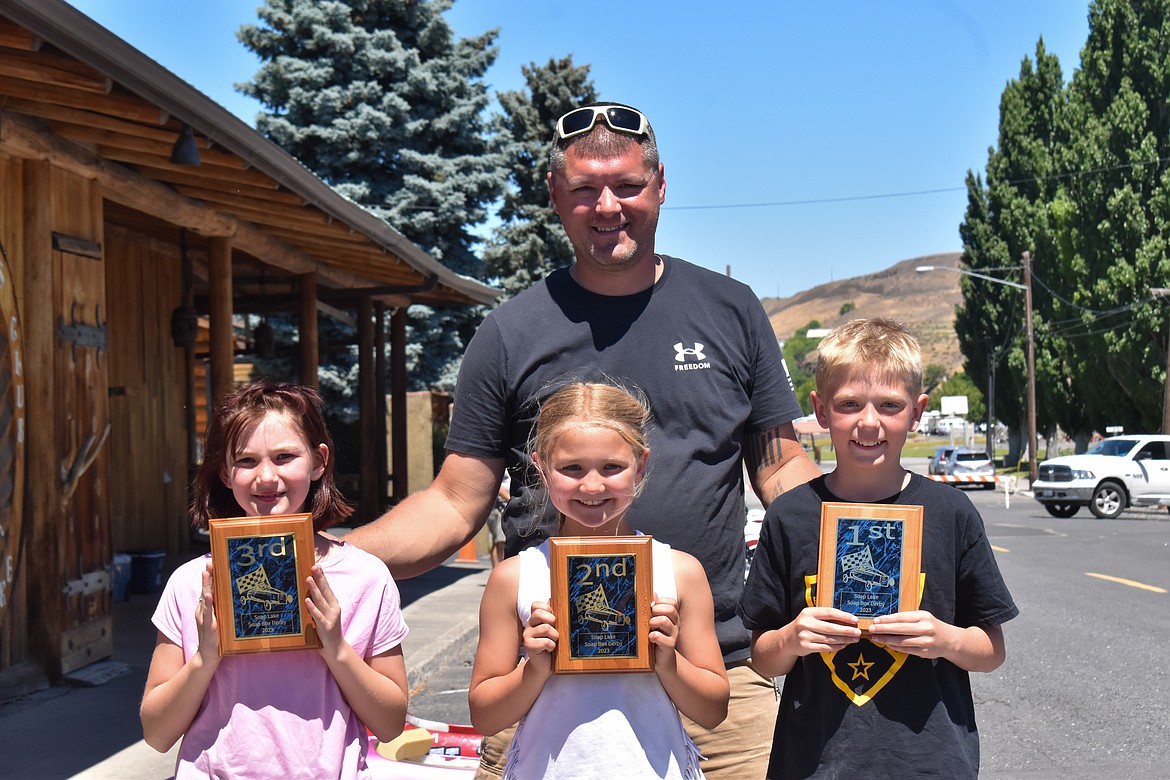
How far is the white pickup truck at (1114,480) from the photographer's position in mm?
24172

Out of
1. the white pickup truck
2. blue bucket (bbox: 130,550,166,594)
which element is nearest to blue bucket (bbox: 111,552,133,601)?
blue bucket (bbox: 130,550,166,594)

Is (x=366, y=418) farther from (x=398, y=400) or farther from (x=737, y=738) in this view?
(x=737, y=738)

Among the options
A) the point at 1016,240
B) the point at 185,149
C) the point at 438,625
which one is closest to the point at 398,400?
the point at 438,625

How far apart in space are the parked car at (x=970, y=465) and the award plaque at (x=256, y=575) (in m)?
A: 36.9

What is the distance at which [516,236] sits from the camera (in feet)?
104

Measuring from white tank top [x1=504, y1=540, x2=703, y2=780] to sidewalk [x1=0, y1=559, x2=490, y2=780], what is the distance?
386cm

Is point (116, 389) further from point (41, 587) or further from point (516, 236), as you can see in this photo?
point (516, 236)

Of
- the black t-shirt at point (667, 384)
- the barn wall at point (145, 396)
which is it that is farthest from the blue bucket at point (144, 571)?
the black t-shirt at point (667, 384)

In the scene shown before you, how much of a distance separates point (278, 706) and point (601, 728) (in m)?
0.69

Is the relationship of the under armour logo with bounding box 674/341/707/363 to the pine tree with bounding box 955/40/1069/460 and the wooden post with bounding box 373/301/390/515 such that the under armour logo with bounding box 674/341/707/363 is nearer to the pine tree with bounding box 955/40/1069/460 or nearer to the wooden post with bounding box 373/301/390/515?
the wooden post with bounding box 373/301/390/515

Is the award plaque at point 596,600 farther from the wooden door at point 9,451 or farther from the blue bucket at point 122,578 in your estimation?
the blue bucket at point 122,578

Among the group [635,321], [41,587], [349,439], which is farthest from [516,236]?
[635,321]

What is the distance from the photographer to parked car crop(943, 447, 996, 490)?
37594mm

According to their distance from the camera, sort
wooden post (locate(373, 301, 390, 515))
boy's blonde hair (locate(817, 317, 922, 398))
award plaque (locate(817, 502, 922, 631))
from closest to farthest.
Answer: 1. award plaque (locate(817, 502, 922, 631))
2. boy's blonde hair (locate(817, 317, 922, 398))
3. wooden post (locate(373, 301, 390, 515))
